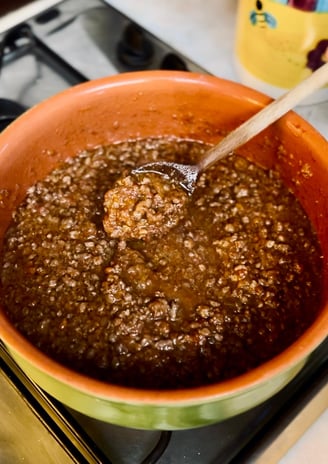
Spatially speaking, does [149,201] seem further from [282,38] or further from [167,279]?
[282,38]

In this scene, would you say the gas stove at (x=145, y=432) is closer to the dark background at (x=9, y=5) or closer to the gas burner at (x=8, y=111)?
the gas burner at (x=8, y=111)

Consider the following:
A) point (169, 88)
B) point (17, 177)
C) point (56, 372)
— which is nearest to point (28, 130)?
point (17, 177)

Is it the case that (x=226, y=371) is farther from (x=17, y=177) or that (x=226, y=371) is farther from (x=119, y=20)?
(x=119, y=20)

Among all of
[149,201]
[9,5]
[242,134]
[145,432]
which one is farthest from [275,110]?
[9,5]

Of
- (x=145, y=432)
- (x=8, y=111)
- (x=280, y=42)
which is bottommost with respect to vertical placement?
(x=145, y=432)

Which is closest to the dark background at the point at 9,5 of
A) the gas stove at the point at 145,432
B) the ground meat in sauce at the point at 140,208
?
the ground meat in sauce at the point at 140,208

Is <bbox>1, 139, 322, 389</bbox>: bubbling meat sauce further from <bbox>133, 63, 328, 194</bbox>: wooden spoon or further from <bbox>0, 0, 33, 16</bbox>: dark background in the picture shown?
<bbox>0, 0, 33, 16</bbox>: dark background
